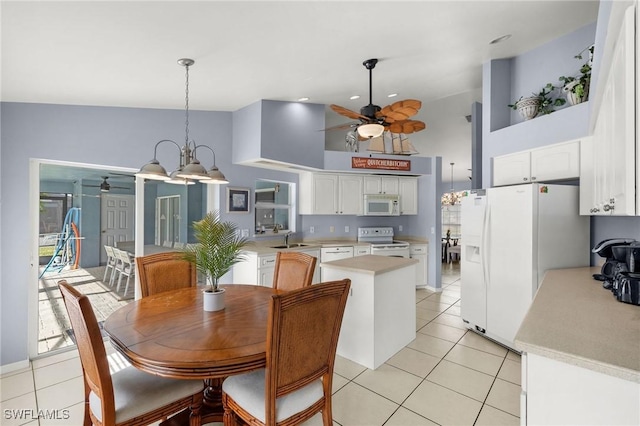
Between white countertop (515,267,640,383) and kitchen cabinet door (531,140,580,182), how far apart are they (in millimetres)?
1326

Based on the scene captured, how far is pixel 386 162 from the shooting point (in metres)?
5.29

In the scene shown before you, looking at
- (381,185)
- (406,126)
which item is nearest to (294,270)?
(406,126)

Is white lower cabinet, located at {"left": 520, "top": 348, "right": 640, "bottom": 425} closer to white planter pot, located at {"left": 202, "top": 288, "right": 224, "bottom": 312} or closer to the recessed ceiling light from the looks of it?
white planter pot, located at {"left": 202, "top": 288, "right": 224, "bottom": 312}

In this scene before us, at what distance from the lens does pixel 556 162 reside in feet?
9.36

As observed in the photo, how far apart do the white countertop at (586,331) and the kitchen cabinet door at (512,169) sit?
1545 mm

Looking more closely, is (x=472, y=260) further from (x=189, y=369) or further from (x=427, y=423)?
(x=189, y=369)

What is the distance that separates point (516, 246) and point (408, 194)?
286cm

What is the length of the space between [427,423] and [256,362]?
1.38 meters

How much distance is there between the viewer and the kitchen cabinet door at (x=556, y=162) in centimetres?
272

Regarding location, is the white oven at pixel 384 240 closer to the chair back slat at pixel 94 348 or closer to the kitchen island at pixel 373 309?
the kitchen island at pixel 373 309

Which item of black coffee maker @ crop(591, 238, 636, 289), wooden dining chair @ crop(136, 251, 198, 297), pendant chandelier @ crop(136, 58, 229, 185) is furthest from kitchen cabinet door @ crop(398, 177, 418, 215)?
wooden dining chair @ crop(136, 251, 198, 297)

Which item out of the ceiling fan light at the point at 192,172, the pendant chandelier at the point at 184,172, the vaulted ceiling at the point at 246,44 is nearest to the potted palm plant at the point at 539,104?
the vaulted ceiling at the point at 246,44

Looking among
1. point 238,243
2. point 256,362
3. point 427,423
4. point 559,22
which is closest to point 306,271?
point 238,243

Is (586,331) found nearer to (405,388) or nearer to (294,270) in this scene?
(405,388)
